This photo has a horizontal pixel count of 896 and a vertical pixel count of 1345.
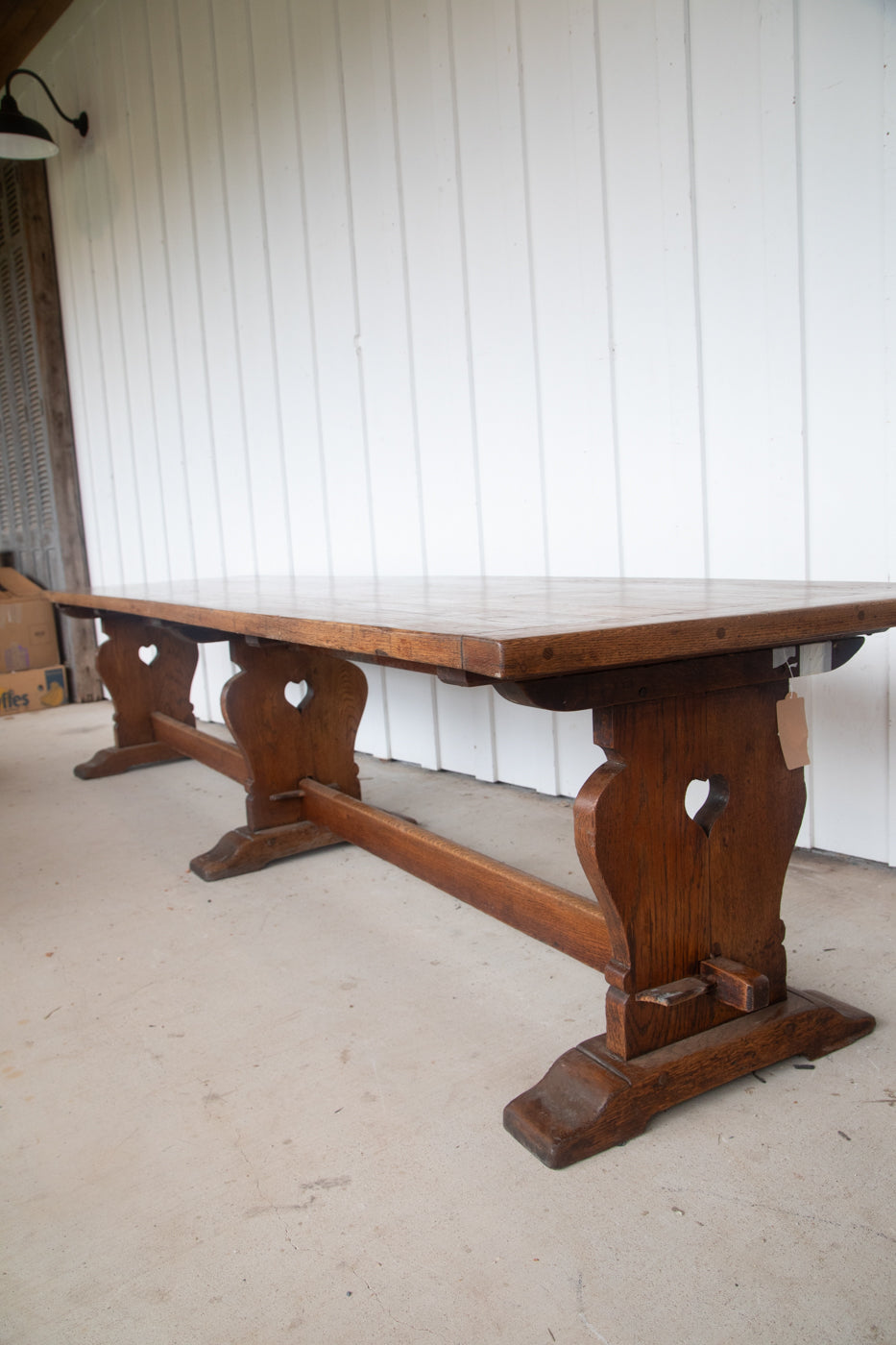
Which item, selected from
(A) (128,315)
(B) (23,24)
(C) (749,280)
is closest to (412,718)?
(C) (749,280)

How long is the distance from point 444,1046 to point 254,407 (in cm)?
280

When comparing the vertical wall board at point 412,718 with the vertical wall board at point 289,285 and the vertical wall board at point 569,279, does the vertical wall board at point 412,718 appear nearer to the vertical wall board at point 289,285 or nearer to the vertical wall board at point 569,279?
the vertical wall board at point 289,285

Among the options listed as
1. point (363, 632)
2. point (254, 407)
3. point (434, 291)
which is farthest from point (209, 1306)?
point (254, 407)

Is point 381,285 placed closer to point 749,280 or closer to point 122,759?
point 749,280

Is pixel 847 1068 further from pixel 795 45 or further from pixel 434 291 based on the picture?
pixel 434 291

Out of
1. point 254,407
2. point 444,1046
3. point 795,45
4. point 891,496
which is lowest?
point 444,1046

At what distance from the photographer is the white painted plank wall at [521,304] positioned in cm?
188

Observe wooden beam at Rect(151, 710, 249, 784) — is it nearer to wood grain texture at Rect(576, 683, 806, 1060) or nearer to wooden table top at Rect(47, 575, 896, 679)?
wooden table top at Rect(47, 575, 896, 679)

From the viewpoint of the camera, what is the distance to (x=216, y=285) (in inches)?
148

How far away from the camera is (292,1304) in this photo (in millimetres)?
935

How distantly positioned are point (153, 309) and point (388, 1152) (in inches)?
157

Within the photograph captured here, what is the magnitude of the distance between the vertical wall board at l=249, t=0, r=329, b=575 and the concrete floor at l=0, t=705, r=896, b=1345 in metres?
1.78

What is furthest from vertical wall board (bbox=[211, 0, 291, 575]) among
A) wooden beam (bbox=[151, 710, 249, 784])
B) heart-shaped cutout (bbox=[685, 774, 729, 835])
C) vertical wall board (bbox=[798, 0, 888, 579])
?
heart-shaped cutout (bbox=[685, 774, 729, 835])

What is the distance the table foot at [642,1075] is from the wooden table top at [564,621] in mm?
518
